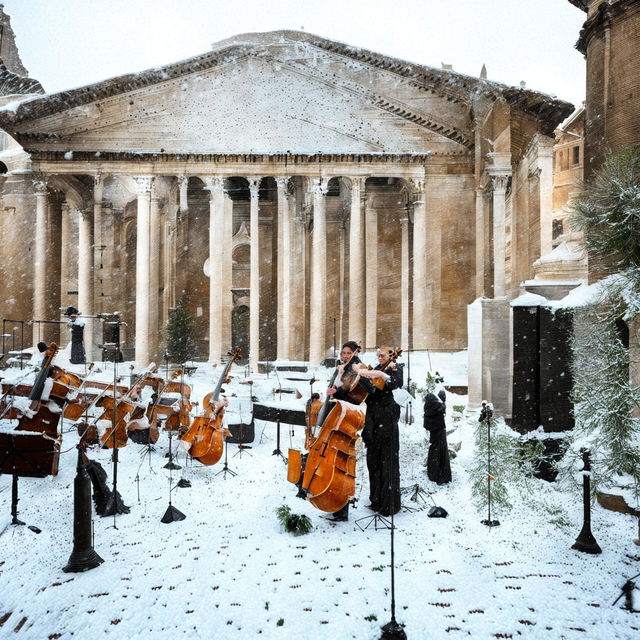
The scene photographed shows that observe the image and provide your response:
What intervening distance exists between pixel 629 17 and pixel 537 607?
34.8 ft

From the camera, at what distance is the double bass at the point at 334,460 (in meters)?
5.78

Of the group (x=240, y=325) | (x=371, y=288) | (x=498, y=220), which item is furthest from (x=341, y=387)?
(x=240, y=325)

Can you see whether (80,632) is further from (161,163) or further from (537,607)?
(161,163)

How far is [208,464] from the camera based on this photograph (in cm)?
855

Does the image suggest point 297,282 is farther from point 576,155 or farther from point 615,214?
point 615,214

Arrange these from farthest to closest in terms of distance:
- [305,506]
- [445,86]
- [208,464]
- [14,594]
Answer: [445,86], [208,464], [305,506], [14,594]

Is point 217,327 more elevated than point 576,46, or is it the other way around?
point 576,46

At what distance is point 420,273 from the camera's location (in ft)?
68.6

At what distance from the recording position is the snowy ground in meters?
4.22

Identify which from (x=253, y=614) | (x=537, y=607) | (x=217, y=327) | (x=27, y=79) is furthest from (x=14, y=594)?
(x=27, y=79)

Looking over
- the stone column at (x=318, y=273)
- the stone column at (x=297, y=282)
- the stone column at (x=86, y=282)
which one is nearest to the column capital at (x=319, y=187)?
the stone column at (x=318, y=273)

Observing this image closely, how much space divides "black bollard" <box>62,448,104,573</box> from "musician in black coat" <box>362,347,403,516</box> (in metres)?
3.30

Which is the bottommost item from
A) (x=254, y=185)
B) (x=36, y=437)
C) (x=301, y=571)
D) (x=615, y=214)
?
(x=301, y=571)

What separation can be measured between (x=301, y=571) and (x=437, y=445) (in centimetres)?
389
